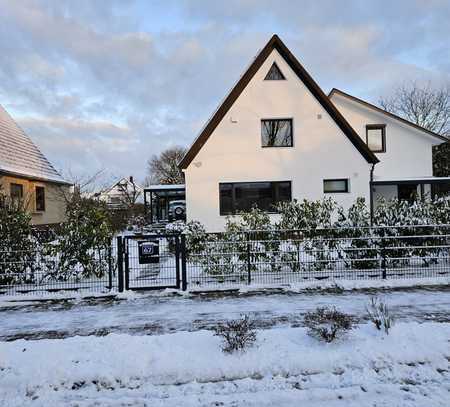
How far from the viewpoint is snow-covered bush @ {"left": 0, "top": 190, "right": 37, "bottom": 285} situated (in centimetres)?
719

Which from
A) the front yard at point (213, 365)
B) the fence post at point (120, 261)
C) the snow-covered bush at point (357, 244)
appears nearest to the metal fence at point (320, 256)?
the snow-covered bush at point (357, 244)

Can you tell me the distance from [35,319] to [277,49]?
1289cm

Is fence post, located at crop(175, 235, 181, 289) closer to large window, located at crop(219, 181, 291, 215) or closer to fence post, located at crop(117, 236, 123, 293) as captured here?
fence post, located at crop(117, 236, 123, 293)

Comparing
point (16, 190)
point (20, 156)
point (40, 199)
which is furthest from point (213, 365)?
point (40, 199)

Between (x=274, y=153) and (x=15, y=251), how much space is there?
1024cm

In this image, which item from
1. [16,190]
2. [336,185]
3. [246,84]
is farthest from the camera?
[16,190]

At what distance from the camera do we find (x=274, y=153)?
15148mm

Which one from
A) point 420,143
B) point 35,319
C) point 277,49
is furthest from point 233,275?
point 420,143

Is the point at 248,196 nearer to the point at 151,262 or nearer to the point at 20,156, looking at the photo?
the point at 151,262

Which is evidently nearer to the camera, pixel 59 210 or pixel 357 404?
pixel 357 404

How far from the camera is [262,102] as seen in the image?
15094mm

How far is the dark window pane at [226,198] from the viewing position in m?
15.0

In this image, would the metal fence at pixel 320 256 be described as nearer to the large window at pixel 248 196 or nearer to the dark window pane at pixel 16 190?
the large window at pixel 248 196

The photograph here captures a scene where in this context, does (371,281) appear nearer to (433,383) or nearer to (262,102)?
(433,383)
